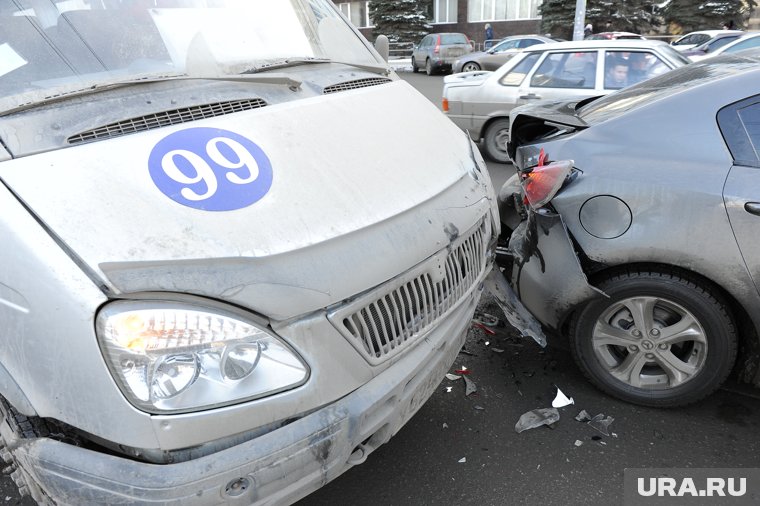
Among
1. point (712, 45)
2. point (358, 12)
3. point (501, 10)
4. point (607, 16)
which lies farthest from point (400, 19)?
point (712, 45)

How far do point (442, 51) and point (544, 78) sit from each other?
15.8 metres

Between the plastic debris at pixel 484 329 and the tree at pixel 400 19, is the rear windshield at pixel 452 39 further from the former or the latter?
the plastic debris at pixel 484 329

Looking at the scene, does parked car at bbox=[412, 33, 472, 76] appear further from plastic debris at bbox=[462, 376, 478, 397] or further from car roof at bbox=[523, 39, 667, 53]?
plastic debris at bbox=[462, 376, 478, 397]

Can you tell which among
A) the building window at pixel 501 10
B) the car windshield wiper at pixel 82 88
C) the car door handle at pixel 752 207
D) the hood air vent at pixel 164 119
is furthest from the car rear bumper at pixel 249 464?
the building window at pixel 501 10

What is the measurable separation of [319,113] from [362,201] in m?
0.53

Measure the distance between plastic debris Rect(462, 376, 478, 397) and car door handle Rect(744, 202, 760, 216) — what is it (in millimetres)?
1578

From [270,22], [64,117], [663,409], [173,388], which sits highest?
[270,22]

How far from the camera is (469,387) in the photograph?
3.07 m

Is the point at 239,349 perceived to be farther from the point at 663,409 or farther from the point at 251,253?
the point at 663,409

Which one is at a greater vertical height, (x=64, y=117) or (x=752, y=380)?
(x=64, y=117)

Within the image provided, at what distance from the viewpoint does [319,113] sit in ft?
7.51

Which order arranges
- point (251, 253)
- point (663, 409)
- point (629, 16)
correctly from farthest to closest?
point (629, 16), point (663, 409), point (251, 253)

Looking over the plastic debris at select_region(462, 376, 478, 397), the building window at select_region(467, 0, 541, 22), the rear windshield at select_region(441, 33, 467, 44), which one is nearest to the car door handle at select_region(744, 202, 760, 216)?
the plastic debris at select_region(462, 376, 478, 397)

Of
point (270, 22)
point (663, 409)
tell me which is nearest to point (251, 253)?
point (270, 22)
